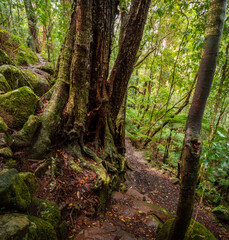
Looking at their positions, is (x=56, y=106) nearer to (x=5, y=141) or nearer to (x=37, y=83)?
(x=5, y=141)

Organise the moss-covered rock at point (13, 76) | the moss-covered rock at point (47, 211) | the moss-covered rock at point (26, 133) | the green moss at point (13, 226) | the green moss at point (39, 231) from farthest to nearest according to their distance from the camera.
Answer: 1. the moss-covered rock at point (13, 76)
2. the moss-covered rock at point (26, 133)
3. the moss-covered rock at point (47, 211)
4. the green moss at point (39, 231)
5. the green moss at point (13, 226)

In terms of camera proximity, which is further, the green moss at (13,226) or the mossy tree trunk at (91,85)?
the mossy tree trunk at (91,85)

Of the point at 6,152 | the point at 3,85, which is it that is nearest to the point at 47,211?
the point at 6,152

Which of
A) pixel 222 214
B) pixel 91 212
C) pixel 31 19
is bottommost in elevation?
pixel 222 214

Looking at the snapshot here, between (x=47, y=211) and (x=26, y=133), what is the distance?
1.48 m

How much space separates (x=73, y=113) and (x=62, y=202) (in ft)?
6.43

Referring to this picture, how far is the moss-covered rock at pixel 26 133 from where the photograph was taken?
2.61m

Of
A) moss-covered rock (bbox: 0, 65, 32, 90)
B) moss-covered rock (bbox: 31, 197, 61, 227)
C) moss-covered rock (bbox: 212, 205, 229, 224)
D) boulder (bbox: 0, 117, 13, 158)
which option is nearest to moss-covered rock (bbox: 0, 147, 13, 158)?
boulder (bbox: 0, 117, 13, 158)

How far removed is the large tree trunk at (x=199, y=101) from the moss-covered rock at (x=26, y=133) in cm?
274

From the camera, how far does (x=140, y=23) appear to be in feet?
13.4

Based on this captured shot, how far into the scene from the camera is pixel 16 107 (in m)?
2.88

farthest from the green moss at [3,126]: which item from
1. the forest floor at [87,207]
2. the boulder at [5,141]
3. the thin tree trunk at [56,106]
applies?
the thin tree trunk at [56,106]

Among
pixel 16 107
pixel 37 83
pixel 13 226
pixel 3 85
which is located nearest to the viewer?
pixel 13 226

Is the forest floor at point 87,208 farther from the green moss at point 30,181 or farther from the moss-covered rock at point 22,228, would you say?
the moss-covered rock at point 22,228
